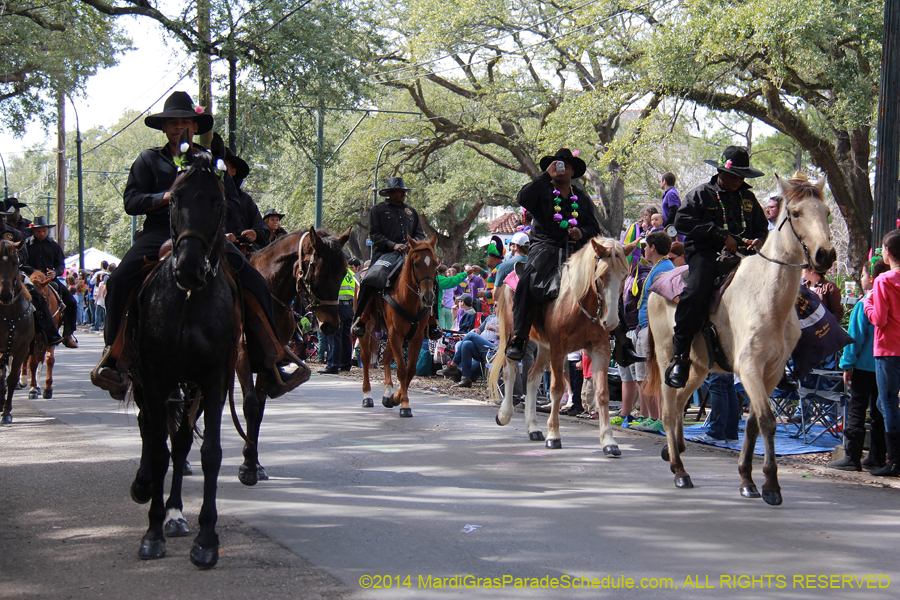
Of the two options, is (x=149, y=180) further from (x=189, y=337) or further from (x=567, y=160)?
(x=567, y=160)

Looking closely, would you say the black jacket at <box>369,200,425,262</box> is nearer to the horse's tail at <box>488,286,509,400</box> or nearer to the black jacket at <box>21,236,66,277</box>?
the horse's tail at <box>488,286,509,400</box>

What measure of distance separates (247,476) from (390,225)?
618cm

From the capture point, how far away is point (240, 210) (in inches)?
338

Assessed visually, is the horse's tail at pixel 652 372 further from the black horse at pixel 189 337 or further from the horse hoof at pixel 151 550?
the horse hoof at pixel 151 550

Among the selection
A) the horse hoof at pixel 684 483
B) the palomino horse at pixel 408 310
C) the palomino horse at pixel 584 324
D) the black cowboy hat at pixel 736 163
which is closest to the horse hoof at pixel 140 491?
the horse hoof at pixel 684 483

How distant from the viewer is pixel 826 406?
1030 cm

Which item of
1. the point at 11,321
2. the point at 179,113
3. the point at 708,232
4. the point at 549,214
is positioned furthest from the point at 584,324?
the point at 11,321

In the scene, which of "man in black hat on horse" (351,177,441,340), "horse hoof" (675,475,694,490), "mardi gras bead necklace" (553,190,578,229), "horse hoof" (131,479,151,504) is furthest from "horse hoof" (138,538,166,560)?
"man in black hat on horse" (351,177,441,340)

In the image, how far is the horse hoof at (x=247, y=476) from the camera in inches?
291

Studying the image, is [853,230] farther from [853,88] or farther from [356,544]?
[356,544]

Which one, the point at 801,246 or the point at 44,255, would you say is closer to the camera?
the point at 801,246

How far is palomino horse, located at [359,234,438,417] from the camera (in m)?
11.9

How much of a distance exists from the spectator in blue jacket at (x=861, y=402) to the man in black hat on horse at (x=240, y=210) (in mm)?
6081

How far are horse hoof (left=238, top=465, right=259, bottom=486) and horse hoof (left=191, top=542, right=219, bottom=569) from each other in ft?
7.57
